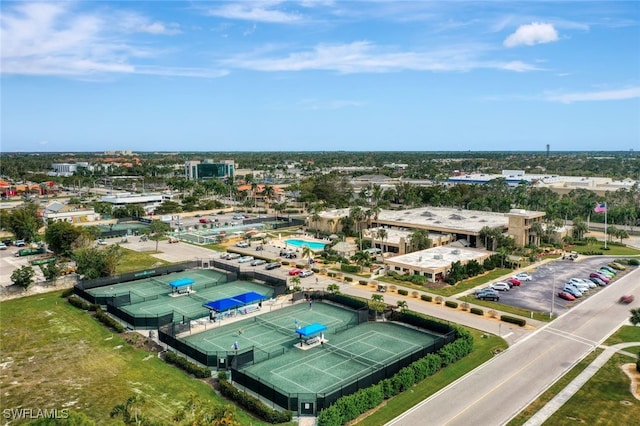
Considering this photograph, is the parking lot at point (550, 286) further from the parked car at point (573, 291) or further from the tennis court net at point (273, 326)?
A: the tennis court net at point (273, 326)

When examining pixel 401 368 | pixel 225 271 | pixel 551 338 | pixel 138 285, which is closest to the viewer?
pixel 401 368

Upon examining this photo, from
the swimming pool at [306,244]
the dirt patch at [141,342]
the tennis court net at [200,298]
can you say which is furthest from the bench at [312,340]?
the swimming pool at [306,244]

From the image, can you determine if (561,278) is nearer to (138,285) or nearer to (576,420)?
(576,420)

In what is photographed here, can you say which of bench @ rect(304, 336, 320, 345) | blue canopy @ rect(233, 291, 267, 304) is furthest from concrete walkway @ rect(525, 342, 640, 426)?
blue canopy @ rect(233, 291, 267, 304)

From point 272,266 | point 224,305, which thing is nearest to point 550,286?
point 272,266

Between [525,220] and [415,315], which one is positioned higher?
[525,220]

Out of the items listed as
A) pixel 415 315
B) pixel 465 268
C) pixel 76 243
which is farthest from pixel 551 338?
pixel 76 243
